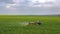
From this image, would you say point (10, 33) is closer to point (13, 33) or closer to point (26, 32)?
point (13, 33)

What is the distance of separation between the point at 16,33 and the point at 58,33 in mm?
1360

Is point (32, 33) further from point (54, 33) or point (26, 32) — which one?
point (54, 33)

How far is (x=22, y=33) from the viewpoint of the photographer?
17.2 feet

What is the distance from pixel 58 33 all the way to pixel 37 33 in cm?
68

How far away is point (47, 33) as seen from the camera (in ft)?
17.4

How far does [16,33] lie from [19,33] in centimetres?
11

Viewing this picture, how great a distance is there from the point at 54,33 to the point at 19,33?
114cm

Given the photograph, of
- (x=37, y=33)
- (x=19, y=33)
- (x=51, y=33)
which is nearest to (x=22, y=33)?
(x=19, y=33)

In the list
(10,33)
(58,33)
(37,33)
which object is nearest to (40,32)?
(37,33)

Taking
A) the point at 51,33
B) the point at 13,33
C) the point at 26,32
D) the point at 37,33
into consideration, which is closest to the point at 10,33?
the point at 13,33

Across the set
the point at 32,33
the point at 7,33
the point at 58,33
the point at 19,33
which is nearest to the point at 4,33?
the point at 7,33

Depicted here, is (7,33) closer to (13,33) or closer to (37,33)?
→ (13,33)

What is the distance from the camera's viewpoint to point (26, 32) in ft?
17.8

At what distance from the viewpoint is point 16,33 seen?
5238 mm
